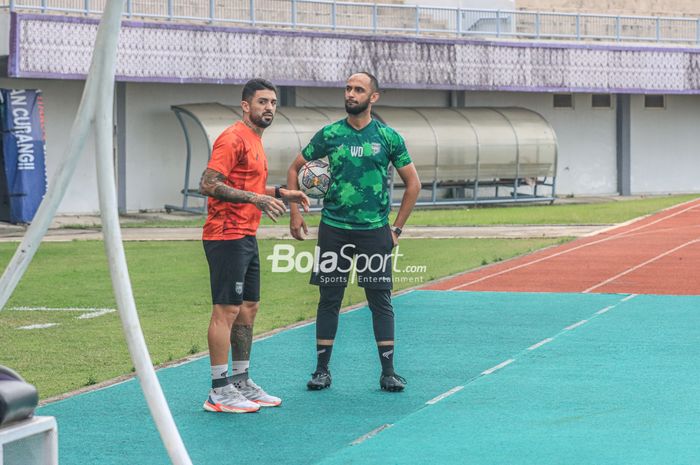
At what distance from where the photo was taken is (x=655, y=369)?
1041cm

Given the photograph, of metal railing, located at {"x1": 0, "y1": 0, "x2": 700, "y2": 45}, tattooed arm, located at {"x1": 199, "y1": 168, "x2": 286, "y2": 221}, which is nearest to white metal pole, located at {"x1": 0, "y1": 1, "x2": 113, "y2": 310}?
tattooed arm, located at {"x1": 199, "y1": 168, "x2": 286, "y2": 221}

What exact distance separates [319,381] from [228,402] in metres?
0.96

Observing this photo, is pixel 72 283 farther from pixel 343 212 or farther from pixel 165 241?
pixel 343 212

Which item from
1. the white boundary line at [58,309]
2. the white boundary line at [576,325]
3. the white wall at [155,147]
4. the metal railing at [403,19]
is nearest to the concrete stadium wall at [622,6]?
the metal railing at [403,19]

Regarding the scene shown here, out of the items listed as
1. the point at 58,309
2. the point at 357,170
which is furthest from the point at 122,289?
the point at 58,309

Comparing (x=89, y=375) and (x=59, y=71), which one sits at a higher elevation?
(x=59, y=71)

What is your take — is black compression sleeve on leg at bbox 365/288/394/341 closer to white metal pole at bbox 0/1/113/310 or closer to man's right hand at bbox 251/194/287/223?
man's right hand at bbox 251/194/287/223

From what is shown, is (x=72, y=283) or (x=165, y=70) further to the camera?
(x=165, y=70)

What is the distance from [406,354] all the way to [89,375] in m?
2.63

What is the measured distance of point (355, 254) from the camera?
991cm

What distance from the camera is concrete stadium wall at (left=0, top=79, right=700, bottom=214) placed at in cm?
3412

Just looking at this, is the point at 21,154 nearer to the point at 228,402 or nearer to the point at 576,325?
the point at 576,325

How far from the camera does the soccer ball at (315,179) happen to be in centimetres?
987

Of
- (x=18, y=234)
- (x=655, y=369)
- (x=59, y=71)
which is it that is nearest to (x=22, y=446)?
(x=655, y=369)
